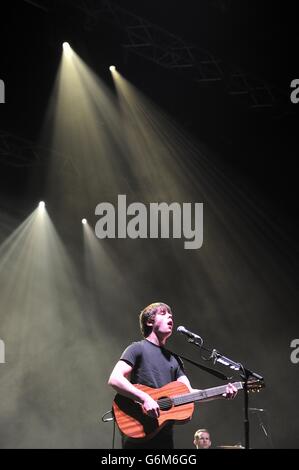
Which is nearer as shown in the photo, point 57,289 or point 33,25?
point 33,25

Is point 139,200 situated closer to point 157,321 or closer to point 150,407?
point 157,321

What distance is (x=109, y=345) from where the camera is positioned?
430 inches

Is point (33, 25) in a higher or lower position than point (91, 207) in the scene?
higher

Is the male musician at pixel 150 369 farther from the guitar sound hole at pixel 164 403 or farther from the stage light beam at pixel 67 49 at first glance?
the stage light beam at pixel 67 49

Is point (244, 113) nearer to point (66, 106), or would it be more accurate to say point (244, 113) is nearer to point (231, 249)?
point (231, 249)

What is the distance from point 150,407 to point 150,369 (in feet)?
0.99

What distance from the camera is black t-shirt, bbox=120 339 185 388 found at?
13.3 ft

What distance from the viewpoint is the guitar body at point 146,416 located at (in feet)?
12.7

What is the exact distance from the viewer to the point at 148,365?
4066 mm

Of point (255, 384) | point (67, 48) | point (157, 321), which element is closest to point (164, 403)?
point (157, 321)

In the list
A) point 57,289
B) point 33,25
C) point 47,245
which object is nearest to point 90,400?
point 57,289

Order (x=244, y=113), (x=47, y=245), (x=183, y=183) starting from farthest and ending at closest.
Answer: (x=47, y=245) → (x=183, y=183) → (x=244, y=113)

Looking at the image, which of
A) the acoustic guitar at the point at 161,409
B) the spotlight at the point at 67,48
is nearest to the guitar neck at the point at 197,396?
the acoustic guitar at the point at 161,409

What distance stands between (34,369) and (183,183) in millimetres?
4128
